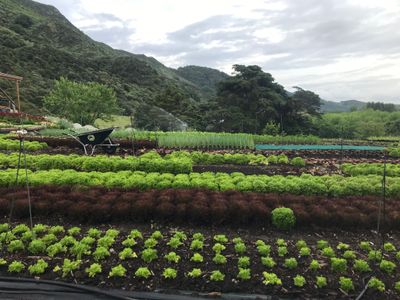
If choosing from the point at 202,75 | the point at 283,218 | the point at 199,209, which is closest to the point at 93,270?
the point at 199,209

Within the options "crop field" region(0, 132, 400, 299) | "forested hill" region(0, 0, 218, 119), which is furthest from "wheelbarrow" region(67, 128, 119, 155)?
"forested hill" region(0, 0, 218, 119)

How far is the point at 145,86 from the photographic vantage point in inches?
2739

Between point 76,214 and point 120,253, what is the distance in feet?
5.55

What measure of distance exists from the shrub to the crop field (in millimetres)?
20

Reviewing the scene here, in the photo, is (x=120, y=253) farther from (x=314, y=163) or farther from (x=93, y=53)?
(x=93, y=53)

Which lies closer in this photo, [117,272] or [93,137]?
[117,272]

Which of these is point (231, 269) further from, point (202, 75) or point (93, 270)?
point (202, 75)

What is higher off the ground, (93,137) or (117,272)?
(93,137)

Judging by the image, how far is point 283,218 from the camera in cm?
591

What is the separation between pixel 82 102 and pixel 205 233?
Answer: 24103 mm

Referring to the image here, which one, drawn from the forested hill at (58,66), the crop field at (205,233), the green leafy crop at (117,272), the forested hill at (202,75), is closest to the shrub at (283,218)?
the crop field at (205,233)

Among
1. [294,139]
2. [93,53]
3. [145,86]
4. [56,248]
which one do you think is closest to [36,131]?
[294,139]

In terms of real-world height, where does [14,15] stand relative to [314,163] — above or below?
above

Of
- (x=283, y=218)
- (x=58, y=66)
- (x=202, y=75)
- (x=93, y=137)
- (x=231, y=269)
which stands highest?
(x=202, y=75)
